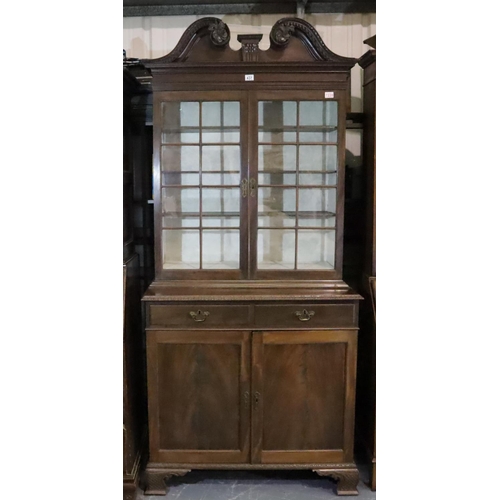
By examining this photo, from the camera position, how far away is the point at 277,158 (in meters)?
2.13

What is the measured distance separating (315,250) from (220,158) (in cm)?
56

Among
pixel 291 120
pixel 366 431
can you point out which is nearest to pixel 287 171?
pixel 291 120

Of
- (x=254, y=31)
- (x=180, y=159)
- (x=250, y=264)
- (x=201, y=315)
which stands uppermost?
(x=254, y=31)

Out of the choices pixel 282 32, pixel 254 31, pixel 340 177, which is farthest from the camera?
pixel 254 31

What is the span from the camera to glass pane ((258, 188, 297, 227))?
2156mm

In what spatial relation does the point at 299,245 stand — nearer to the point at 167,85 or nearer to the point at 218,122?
the point at 218,122

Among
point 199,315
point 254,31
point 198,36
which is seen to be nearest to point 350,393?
point 199,315

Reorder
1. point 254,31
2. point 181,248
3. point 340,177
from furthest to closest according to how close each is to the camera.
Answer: point 254,31, point 181,248, point 340,177

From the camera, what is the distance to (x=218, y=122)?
2.09 m

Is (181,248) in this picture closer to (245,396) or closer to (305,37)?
(245,396)

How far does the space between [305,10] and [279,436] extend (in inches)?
77.1

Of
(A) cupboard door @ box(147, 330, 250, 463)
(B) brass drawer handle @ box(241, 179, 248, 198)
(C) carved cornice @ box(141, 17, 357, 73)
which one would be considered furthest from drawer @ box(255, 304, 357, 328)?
(C) carved cornice @ box(141, 17, 357, 73)

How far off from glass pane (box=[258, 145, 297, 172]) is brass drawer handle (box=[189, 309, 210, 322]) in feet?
2.09
